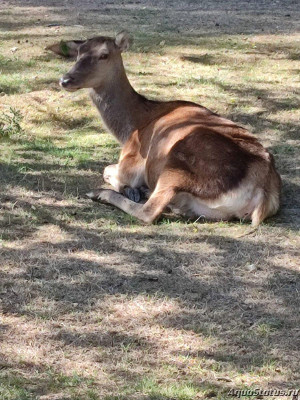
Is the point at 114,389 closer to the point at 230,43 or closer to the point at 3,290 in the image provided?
the point at 3,290

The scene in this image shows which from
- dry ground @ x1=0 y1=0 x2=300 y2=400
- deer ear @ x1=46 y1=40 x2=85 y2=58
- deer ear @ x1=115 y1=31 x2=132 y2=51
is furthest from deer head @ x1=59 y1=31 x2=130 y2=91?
dry ground @ x1=0 y1=0 x2=300 y2=400

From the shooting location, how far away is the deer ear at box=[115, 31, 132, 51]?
25.8 ft

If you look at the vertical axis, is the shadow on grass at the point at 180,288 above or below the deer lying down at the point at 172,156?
below

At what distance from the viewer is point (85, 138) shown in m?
9.02

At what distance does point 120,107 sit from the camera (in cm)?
792

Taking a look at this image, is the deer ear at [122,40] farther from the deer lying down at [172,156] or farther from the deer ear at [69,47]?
the deer ear at [69,47]

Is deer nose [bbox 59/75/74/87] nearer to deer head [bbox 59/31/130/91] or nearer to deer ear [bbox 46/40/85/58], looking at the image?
deer head [bbox 59/31/130/91]

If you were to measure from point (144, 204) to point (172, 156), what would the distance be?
0.43 metres

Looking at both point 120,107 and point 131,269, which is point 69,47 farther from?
point 131,269

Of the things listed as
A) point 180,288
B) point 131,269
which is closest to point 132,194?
point 131,269

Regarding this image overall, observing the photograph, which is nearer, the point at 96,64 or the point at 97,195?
the point at 97,195

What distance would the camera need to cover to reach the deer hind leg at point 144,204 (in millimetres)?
6695

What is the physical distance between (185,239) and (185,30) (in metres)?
7.09

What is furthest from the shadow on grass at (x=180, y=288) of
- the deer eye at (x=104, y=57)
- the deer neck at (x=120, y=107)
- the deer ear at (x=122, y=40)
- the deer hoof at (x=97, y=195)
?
the deer ear at (x=122, y=40)
